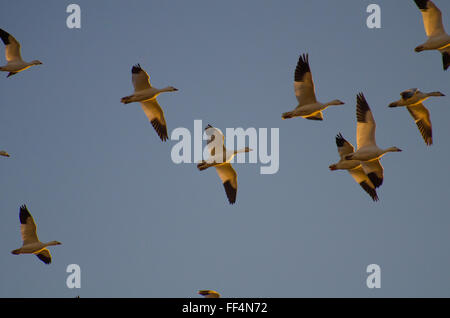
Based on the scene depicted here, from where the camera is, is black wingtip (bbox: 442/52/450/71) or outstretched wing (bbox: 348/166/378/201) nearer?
black wingtip (bbox: 442/52/450/71)

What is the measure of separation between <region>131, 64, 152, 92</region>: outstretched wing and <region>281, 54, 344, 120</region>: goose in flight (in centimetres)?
416

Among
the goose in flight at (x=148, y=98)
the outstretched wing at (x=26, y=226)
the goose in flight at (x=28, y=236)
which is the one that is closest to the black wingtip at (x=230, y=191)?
the goose in flight at (x=148, y=98)

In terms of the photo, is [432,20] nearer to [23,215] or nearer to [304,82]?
[304,82]

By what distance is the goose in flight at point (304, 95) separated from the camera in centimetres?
1997

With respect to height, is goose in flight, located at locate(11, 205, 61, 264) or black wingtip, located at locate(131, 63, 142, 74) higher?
black wingtip, located at locate(131, 63, 142, 74)

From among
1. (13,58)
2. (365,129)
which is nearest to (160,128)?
(13,58)

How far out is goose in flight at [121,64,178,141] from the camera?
21000 millimetres

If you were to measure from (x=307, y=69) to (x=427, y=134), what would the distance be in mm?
4175

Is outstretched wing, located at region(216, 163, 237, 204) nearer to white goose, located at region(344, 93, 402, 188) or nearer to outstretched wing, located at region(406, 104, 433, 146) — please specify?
white goose, located at region(344, 93, 402, 188)

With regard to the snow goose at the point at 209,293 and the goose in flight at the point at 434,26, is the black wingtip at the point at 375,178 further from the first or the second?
the snow goose at the point at 209,293

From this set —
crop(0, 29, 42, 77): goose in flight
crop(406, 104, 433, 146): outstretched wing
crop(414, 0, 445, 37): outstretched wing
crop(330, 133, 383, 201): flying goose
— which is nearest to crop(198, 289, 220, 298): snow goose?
crop(330, 133, 383, 201): flying goose

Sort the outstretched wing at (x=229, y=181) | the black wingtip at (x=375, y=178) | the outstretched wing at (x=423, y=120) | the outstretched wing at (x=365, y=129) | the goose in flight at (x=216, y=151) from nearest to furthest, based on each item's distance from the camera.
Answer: the outstretched wing at (x=365, y=129)
the goose in flight at (x=216, y=151)
the black wingtip at (x=375, y=178)
the outstretched wing at (x=423, y=120)
the outstretched wing at (x=229, y=181)
